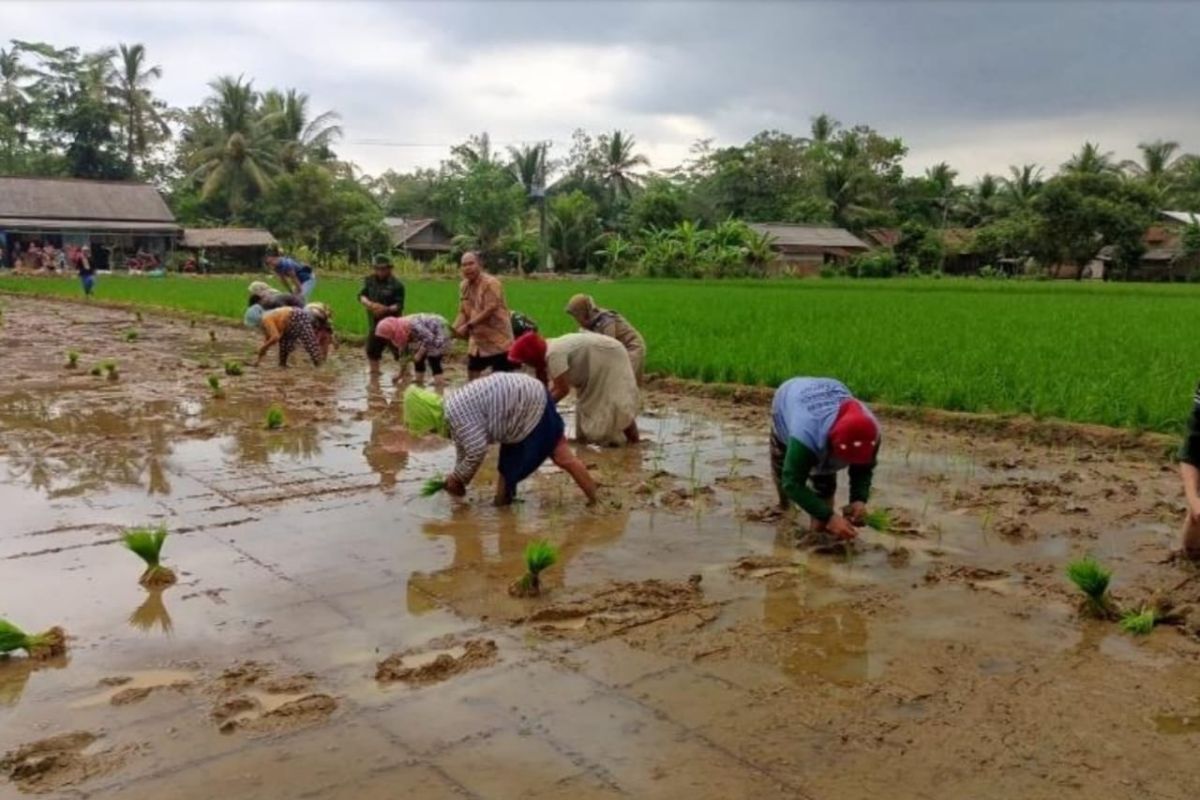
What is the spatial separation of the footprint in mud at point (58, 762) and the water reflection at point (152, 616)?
33.2 inches

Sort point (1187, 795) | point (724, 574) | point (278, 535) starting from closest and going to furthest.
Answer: point (1187, 795) → point (724, 574) → point (278, 535)

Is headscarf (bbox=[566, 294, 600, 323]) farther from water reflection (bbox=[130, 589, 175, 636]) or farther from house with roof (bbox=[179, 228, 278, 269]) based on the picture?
house with roof (bbox=[179, 228, 278, 269])

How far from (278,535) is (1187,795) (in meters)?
3.90

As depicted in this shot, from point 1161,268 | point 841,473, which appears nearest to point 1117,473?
point 841,473

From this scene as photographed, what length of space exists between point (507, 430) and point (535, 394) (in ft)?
0.78

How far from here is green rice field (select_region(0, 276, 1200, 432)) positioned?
26.5ft

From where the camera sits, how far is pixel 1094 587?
3.75 meters

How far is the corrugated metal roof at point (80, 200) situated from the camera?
3759 centimetres

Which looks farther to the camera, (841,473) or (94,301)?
(94,301)

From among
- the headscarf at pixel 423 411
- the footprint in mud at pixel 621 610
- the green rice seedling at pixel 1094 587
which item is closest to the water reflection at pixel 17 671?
the footprint in mud at pixel 621 610

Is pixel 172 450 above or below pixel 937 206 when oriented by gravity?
below

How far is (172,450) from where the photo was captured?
703 centimetres

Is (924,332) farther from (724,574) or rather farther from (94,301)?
(94,301)

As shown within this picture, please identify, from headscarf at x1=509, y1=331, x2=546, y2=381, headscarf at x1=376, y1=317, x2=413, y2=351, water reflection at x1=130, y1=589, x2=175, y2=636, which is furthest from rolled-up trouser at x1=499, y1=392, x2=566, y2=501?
headscarf at x1=376, y1=317, x2=413, y2=351
